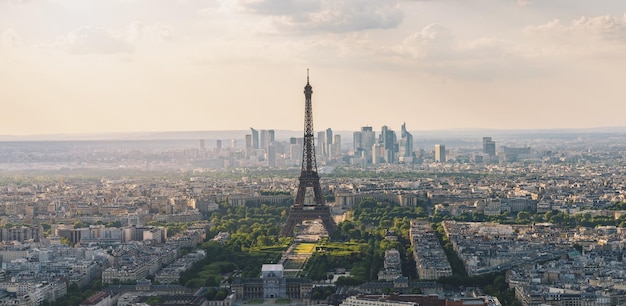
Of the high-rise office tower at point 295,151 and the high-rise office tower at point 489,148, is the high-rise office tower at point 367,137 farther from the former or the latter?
the high-rise office tower at point 489,148

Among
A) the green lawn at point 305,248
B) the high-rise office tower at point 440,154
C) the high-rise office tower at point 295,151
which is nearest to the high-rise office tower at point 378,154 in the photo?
the high-rise office tower at point 440,154

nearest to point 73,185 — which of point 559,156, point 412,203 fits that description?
point 412,203

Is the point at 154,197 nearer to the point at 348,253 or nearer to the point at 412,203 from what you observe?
the point at 412,203

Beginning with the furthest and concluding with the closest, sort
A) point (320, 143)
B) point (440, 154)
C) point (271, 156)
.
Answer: point (320, 143), point (440, 154), point (271, 156)

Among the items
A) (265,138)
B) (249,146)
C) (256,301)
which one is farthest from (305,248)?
(265,138)

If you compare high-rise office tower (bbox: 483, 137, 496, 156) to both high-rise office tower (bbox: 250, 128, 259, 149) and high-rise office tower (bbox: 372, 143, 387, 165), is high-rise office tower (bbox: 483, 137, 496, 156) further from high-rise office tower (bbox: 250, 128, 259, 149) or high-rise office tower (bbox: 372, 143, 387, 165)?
high-rise office tower (bbox: 250, 128, 259, 149)

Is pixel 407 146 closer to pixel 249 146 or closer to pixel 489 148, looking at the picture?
pixel 489 148

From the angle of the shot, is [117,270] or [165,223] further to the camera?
[165,223]

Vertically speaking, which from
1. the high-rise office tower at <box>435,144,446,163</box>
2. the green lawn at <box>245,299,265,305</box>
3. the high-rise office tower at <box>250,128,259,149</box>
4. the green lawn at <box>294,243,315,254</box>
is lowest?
the green lawn at <box>245,299,265,305</box>

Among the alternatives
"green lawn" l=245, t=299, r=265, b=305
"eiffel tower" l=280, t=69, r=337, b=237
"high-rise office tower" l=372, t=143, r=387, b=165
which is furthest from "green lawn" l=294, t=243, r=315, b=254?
"high-rise office tower" l=372, t=143, r=387, b=165

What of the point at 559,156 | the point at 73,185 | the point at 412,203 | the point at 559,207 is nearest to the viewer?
the point at 559,207

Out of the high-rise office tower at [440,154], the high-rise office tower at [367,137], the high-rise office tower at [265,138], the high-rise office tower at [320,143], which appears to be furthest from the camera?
the high-rise office tower at [265,138]
